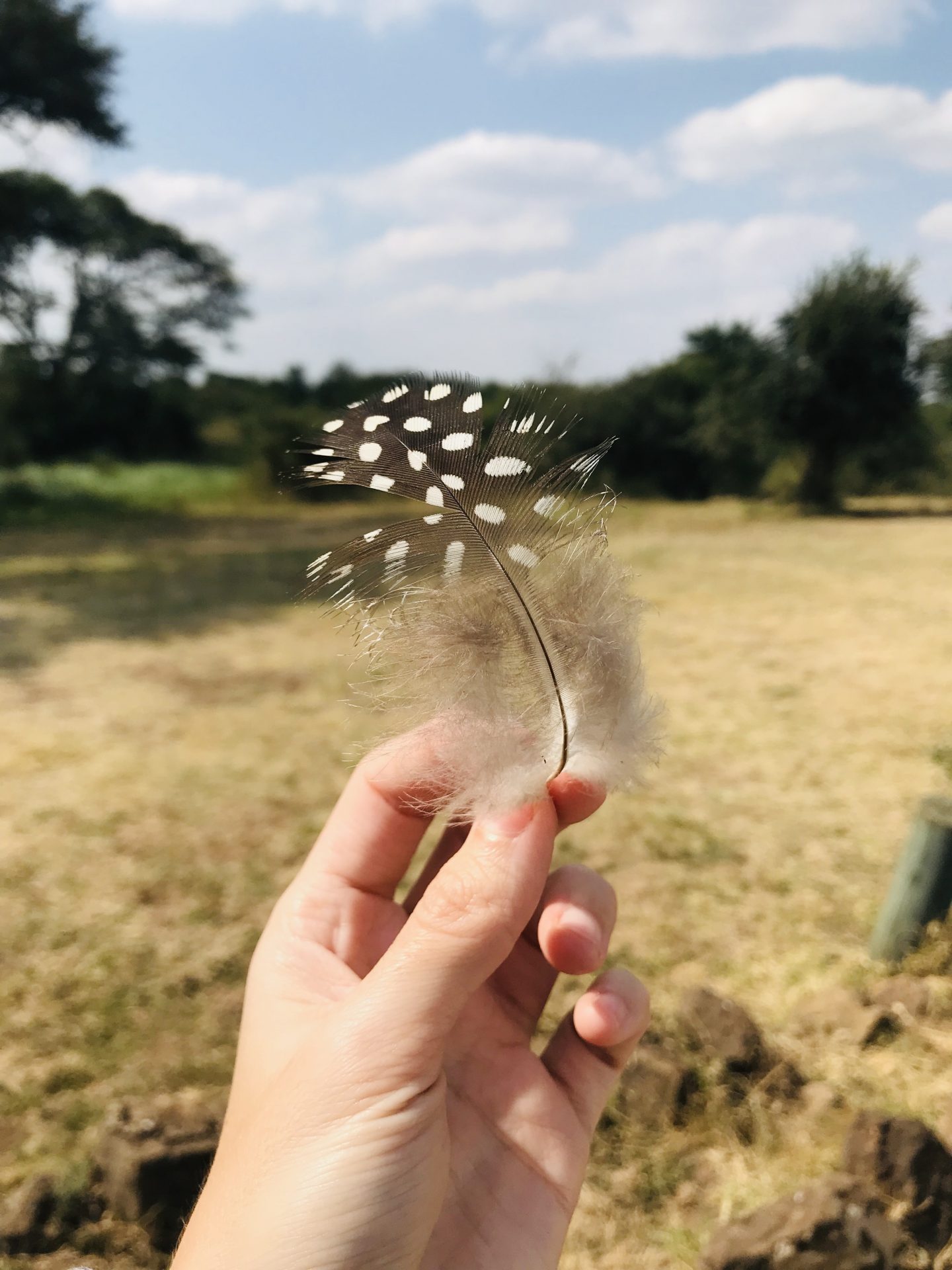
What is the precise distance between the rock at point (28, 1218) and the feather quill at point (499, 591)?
5.70ft

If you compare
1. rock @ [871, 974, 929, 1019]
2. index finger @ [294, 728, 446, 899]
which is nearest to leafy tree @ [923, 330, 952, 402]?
rock @ [871, 974, 929, 1019]

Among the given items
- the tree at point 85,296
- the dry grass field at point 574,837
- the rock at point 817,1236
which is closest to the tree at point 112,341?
the tree at point 85,296

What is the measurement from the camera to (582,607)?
1414 mm

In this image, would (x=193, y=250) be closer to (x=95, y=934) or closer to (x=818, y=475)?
(x=818, y=475)

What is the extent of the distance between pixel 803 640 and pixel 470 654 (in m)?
6.68

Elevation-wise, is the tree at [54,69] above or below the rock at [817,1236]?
above

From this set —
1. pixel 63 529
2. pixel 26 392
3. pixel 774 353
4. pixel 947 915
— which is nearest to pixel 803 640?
pixel 947 915

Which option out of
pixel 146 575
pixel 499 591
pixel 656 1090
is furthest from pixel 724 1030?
pixel 146 575

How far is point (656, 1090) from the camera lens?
100 inches

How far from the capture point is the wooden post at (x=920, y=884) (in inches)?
118

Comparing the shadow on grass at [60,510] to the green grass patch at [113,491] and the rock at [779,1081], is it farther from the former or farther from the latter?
the rock at [779,1081]

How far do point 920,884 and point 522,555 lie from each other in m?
2.47

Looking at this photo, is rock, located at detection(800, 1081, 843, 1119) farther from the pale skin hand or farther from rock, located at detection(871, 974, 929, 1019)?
the pale skin hand

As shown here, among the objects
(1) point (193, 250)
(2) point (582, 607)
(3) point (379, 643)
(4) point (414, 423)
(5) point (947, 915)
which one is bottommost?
(5) point (947, 915)
